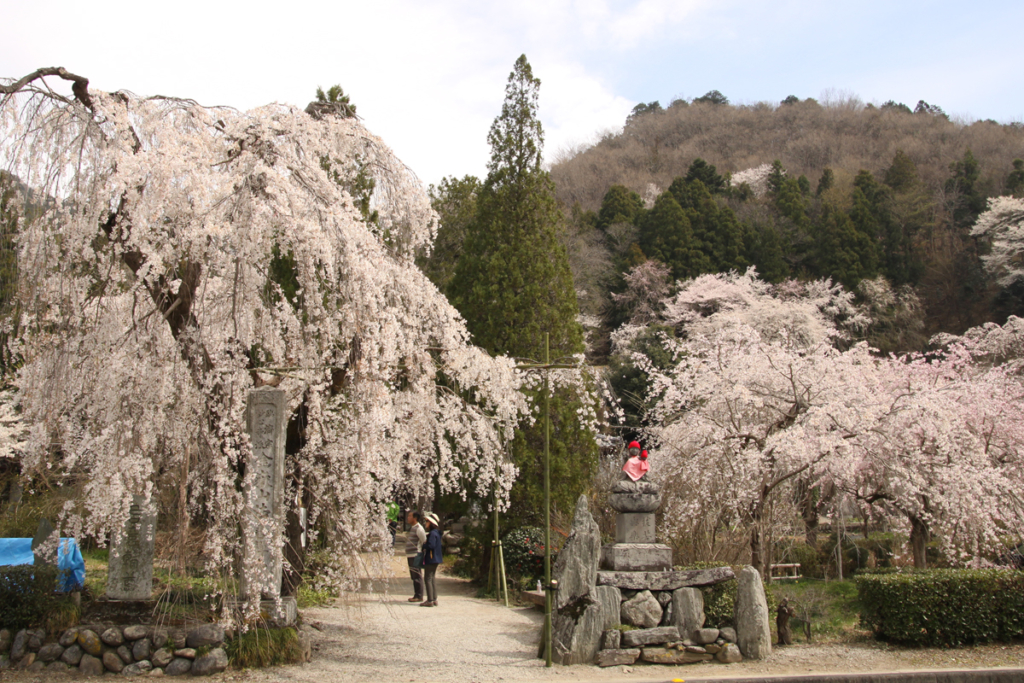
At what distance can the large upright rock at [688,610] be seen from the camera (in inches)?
271

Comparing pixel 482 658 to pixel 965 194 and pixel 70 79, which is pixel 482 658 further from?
pixel 965 194

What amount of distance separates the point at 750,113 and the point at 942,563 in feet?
220

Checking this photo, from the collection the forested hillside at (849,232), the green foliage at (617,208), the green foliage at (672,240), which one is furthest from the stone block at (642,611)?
the green foliage at (617,208)

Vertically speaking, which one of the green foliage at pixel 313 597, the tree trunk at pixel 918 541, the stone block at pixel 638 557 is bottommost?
the green foliage at pixel 313 597

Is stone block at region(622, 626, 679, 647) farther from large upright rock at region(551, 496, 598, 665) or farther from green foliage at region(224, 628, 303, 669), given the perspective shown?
green foliage at region(224, 628, 303, 669)

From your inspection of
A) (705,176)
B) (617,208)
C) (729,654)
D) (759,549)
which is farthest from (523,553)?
(705,176)

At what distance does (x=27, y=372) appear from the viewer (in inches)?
247

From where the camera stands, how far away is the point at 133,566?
6500 millimetres

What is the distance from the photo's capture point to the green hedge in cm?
723

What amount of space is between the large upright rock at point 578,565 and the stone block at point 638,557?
0.82 feet

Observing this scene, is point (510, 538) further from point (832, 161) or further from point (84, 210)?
point (832, 161)

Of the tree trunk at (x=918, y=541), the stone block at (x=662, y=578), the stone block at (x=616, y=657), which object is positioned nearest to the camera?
the stone block at (x=616, y=657)

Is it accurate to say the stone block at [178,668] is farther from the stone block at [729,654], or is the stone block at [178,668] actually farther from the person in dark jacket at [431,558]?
the stone block at [729,654]

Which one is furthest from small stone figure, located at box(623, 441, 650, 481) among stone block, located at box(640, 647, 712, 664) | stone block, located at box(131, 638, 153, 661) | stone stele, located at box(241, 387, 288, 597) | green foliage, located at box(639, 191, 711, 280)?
green foliage, located at box(639, 191, 711, 280)
